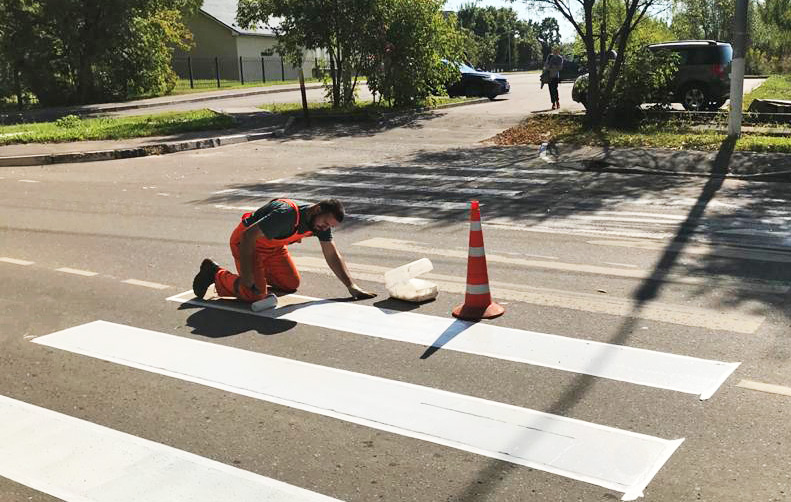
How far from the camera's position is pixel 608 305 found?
651 cm

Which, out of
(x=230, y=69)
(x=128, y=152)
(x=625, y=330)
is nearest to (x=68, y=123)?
(x=128, y=152)

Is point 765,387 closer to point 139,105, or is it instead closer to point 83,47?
point 139,105

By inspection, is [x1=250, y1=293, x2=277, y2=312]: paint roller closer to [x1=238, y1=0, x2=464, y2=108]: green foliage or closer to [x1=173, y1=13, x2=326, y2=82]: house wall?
[x1=238, y1=0, x2=464, y2=108]: green foliage

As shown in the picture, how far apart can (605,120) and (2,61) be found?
2476cm

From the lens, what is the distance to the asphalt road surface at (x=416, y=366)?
3.95m

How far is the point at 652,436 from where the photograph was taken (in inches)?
167

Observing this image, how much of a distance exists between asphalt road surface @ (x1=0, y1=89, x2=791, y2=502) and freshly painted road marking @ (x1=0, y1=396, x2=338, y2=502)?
0.04 feet

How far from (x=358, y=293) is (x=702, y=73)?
1888cm

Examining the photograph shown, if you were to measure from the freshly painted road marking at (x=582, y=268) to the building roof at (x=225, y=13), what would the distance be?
4275 cm

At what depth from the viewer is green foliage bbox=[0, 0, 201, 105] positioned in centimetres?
3127

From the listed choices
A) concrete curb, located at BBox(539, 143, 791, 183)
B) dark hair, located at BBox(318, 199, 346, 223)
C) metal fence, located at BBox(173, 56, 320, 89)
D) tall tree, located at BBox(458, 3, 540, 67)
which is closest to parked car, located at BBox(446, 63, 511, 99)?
concrete curb, located at BBox(539, 143, 791, 183)

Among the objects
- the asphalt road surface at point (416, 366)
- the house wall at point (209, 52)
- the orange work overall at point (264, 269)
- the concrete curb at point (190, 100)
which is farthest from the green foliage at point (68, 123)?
the house wall at point (209, 52)

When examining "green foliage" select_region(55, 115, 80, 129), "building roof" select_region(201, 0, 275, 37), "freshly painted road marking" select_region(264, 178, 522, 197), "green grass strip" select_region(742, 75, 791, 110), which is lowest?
"freshly painted road marking" select_region(264, 178, 522, 197)

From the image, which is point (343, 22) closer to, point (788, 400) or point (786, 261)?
point (786, 261)
